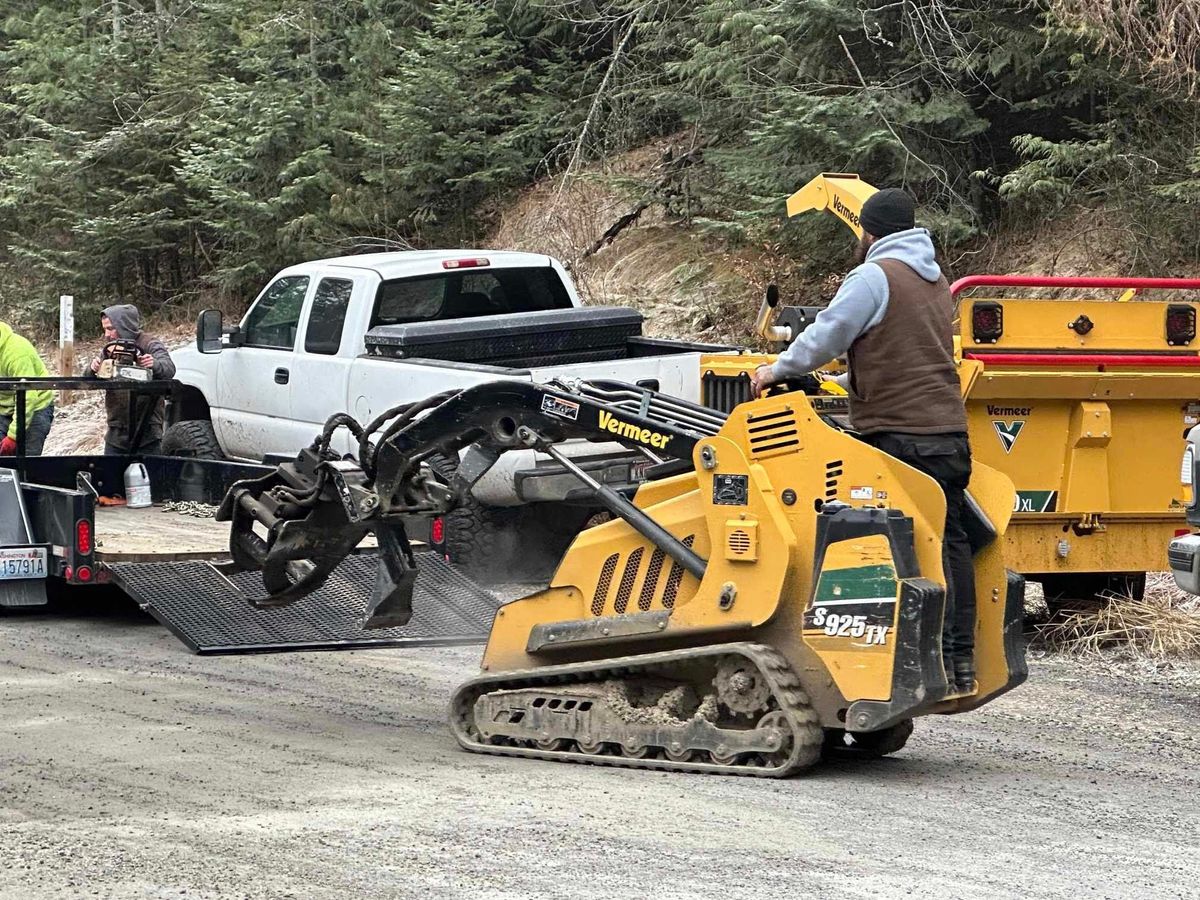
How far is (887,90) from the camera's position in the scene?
53.2 feet

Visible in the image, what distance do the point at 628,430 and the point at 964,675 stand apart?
1645 mm

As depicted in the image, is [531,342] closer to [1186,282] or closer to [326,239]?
[1186,282]

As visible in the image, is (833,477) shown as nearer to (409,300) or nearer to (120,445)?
(409,300)

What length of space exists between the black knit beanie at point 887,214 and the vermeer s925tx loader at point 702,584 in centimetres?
81

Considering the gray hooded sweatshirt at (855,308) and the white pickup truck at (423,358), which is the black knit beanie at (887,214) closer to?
the gray hooded sweatshirt at (855,308)

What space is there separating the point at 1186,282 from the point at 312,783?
19.9 ft

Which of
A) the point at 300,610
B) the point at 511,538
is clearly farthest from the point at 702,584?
the point at 511,538

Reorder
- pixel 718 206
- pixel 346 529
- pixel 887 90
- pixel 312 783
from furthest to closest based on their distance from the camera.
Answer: pixel 718 206
pixel 887 90
pixel 346 529
pixel 312 783

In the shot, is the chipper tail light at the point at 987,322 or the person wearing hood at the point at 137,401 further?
the person wearing hood at the point at 137,401

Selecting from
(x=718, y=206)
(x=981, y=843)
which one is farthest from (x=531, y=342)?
(x=718, y=206)

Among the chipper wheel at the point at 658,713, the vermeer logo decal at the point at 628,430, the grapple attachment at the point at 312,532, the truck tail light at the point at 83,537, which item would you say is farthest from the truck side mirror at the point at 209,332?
the vermeer logo decal at the point at 628,430

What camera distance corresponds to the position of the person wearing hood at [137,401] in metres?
13.1

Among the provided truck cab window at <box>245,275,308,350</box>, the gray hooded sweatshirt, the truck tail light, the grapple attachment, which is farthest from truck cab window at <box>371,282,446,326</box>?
the gray hooded sweatshirt

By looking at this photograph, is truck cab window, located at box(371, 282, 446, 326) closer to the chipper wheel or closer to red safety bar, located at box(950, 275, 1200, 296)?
red safety bar, located at box(950, 275, 1200, 296)
